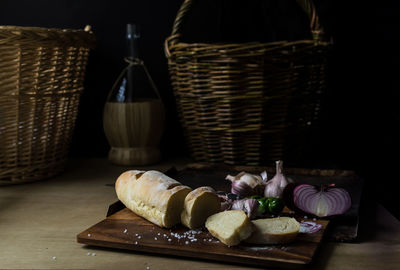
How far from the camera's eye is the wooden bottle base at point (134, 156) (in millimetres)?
1527

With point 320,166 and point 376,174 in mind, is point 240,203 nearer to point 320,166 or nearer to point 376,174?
point 320,166

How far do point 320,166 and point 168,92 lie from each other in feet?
1.92

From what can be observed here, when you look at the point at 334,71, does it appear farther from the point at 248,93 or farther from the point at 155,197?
the point at 155,197

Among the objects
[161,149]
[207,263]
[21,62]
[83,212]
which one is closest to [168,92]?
[161,149]

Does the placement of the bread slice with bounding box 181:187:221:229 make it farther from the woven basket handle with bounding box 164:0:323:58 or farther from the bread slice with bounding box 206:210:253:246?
the woven basket handle with bounding box 164:0:323:58

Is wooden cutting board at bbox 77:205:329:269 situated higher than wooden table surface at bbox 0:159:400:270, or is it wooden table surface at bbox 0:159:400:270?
wooden cutting board at bbox 77:205:329:269

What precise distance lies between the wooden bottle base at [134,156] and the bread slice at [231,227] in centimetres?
73

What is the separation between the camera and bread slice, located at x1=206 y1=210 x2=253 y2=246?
77 cm

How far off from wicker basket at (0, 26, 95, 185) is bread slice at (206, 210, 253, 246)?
2.15ft

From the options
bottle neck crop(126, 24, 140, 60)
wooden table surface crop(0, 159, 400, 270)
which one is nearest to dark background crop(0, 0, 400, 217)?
bottle neck crop(126, 24, 140, 60)

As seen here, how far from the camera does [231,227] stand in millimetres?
778

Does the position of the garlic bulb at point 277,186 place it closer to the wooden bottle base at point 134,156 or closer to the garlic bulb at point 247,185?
the garlic bulb at point 247,185

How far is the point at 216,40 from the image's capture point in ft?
5.44

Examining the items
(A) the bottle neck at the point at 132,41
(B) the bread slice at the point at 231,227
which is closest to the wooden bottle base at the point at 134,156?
(A) the bottle neck at the point at 132,41
